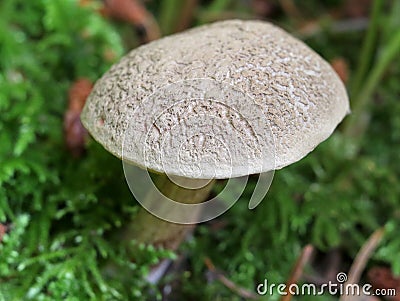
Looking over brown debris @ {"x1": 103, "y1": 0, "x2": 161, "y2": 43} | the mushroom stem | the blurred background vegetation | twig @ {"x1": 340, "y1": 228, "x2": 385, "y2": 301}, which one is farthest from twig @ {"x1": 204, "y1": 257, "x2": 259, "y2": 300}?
brown debris @ {"x1": 103, "y1": 0, "x2": 161, "y2": 43}

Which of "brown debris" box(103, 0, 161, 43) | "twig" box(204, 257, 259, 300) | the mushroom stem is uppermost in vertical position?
"brown debris" box(103, 0, 161, 43)

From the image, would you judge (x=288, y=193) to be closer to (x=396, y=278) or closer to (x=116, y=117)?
(x=396, y=278)

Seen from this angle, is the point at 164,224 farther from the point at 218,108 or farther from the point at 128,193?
the point at 218,108

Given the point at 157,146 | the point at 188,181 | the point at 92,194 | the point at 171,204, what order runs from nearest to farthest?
the point at 157,146
the point at 188,181
the point at 171,204
the point at 92,194

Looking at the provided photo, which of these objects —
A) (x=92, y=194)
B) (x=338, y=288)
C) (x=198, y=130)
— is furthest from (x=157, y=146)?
(x=338, y=288)

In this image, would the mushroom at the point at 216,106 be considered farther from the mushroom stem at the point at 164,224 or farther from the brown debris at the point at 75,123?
the brown debris at the point at 75,123

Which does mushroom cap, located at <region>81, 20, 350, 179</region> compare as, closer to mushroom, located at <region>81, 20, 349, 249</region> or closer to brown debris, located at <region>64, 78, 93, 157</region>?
mushroom, located at <region>81, 20, 349, 249</region>

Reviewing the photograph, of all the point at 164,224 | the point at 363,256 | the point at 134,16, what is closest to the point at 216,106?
the point at 164,224
